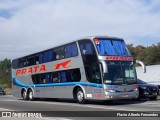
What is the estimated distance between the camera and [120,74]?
64.0ft

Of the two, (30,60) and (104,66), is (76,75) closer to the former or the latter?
(104,66)

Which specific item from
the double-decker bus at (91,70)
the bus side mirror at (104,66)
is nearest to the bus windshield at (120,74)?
the double-decker bus at (91,70)

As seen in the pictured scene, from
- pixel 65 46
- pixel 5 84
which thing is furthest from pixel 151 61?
pixel 65 46

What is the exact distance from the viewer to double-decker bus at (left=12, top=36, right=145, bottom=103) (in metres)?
19.2

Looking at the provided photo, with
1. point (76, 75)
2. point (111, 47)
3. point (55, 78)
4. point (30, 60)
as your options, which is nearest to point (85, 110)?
point (111, 47)

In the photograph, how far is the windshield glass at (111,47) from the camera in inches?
772

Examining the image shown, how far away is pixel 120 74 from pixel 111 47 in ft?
5.36

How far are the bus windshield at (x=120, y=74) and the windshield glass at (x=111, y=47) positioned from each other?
0.64 meters

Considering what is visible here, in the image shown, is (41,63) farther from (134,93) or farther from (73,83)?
(134,93)

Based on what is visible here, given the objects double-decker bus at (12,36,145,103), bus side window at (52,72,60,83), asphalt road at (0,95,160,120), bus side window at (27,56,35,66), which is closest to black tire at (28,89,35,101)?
bus side window at (27,56,35,66)

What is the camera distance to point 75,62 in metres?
21.2

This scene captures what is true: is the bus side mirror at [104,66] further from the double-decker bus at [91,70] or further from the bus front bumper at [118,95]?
the bus front bumper at [118,95]

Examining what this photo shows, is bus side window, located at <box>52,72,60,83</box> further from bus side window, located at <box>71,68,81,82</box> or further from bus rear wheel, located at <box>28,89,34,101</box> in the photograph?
bus rear wheel, located at <box>28,89,34,101</box>

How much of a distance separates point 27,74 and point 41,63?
3031 millimetres
